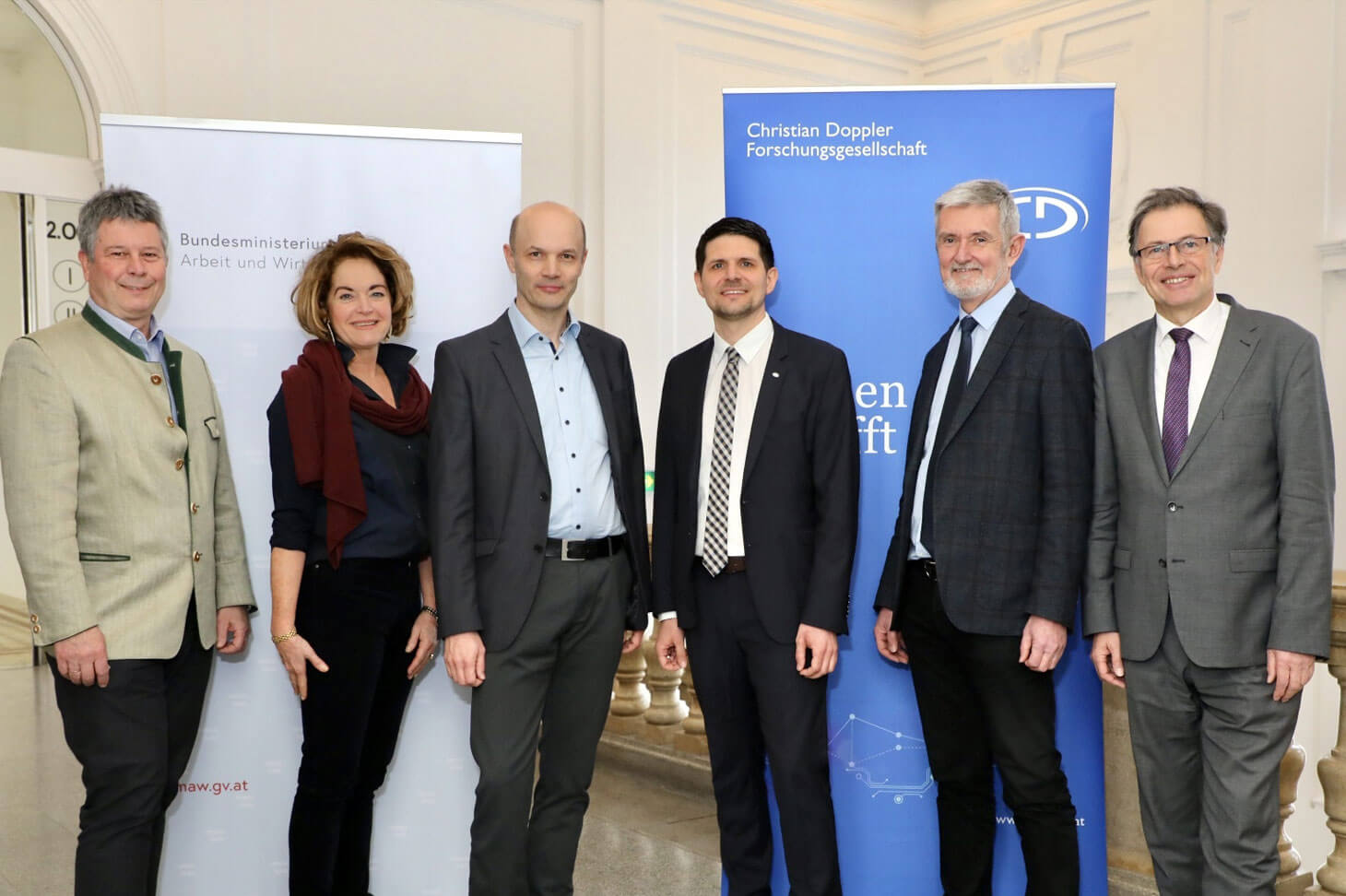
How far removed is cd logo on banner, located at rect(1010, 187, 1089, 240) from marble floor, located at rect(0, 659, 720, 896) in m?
2.09

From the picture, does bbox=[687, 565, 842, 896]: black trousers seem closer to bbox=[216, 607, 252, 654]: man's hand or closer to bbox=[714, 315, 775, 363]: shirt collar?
bbox=[714, 315, 775, 363]: shirt collar

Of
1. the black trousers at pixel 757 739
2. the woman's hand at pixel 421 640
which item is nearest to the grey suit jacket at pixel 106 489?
the woman's hand at pixel 421 640

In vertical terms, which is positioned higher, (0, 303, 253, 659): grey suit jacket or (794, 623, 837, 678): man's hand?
(0, 303, 253, 659): grey suit jacket

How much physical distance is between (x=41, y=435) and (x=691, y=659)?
4.79 ft

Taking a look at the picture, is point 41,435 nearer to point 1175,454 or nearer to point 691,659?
point 691,659

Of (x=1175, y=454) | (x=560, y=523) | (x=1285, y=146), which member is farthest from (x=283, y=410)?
(x=1285, y=146)

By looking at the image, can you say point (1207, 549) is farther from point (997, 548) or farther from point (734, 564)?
point (734, 564)

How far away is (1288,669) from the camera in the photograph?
2111mm

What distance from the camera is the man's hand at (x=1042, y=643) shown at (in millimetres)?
2307

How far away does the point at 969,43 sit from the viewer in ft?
26.2

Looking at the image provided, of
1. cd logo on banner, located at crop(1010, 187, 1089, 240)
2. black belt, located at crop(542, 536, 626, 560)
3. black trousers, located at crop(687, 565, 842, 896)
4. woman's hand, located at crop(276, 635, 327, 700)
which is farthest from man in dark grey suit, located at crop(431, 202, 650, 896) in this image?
cd logo on banner, located at crop(1010, 187, 1089, 240)

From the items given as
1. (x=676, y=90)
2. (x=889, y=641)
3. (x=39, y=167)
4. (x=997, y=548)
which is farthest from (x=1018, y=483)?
(x=676, y=90)

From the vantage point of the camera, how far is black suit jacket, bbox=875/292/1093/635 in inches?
91.3

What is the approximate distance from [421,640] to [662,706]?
1.91 m
